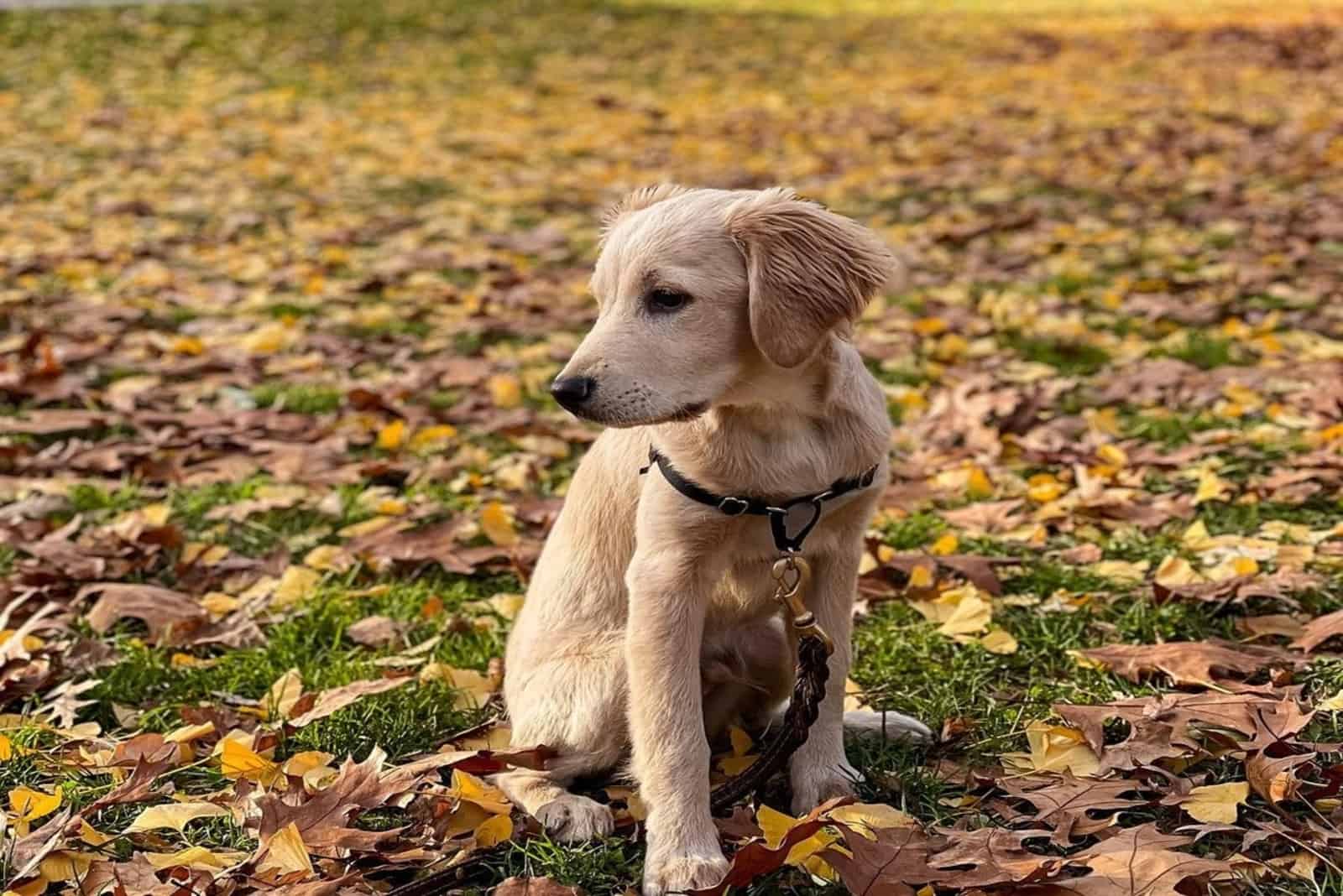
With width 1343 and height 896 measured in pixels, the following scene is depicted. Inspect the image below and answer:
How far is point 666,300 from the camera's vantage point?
2592 mm

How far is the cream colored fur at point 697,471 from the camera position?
2.55 meters

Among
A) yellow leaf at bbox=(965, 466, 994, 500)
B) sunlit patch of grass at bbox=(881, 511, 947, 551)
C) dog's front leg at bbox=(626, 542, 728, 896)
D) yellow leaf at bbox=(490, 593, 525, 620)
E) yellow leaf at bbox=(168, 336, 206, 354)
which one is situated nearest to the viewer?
dog's front leg at bbox=(626, 542, 728, 896)

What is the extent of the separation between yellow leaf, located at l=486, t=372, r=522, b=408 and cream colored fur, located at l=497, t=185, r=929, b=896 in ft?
9.62

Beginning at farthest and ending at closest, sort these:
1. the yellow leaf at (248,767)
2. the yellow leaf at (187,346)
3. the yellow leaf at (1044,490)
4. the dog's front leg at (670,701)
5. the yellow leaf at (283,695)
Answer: the yellow leaf at (187,346) < the yellow leaf at (1044,490) < the yellow leaf at (283,695) < the yellow leaf at (248,767) < the dog's front leg at (670,701)

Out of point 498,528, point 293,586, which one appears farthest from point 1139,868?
point 293,586

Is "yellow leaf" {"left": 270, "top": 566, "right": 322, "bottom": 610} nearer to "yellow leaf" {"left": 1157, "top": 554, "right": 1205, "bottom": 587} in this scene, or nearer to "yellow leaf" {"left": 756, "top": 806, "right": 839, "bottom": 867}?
"yellow leaf" {"left": 756, "top": 806, "right": 839, "bottom": 867}

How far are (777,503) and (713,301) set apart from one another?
0.43 m

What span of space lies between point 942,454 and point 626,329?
8.99 ft

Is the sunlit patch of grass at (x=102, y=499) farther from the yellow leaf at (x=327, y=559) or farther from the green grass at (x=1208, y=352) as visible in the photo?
the green grass at (x=1208, y=352)

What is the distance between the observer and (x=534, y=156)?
11.7 meters

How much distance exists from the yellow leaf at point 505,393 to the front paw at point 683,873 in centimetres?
349

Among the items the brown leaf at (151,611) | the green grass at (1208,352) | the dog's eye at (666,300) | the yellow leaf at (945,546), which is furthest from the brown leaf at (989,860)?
the green grass at (1208,352)

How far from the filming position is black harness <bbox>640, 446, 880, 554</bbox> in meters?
2.62

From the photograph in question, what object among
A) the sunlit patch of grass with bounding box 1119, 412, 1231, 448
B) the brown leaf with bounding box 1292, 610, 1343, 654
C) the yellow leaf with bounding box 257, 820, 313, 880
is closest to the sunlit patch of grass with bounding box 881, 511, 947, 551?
the sunlit patch of grass with bounding box 1119, 412, 1231, 448
